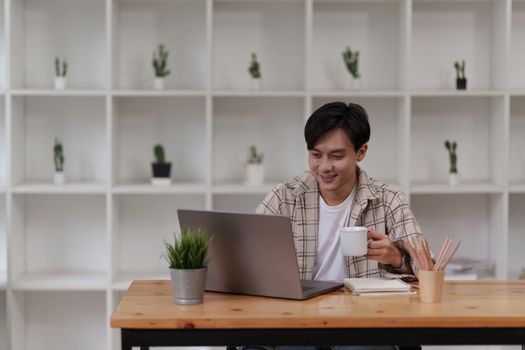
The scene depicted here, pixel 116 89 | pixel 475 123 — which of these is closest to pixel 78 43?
pixel 116 89

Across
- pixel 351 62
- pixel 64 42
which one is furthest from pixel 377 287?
pixel 64 42

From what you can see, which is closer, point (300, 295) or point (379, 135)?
point (300, 295)

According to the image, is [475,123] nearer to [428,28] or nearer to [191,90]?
[428,28]

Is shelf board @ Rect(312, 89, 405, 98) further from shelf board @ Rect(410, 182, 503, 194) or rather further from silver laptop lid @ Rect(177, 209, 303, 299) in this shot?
silver laptop lid @ Rect(177, 209, 303, 299)

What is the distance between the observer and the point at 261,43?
454 cm

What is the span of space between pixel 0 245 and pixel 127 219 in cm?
66

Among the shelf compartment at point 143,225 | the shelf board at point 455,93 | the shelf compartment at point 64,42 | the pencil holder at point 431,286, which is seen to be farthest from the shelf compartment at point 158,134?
the pencil holder at point 431,286

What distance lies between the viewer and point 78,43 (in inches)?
177

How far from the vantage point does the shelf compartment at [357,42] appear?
454 cm

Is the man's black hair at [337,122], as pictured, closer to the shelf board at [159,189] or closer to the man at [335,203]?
the man at [335,203]

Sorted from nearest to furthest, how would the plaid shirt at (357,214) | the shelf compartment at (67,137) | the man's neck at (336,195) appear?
1. the plaid shirt at (357,214)
2. the man's neck at (336,195)
3. the shelf compartment at (67,137)

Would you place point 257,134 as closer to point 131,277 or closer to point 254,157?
point 254,157

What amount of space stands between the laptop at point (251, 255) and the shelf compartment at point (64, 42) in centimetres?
206

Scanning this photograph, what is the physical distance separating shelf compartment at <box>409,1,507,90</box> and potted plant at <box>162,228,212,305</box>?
243 centimetres
